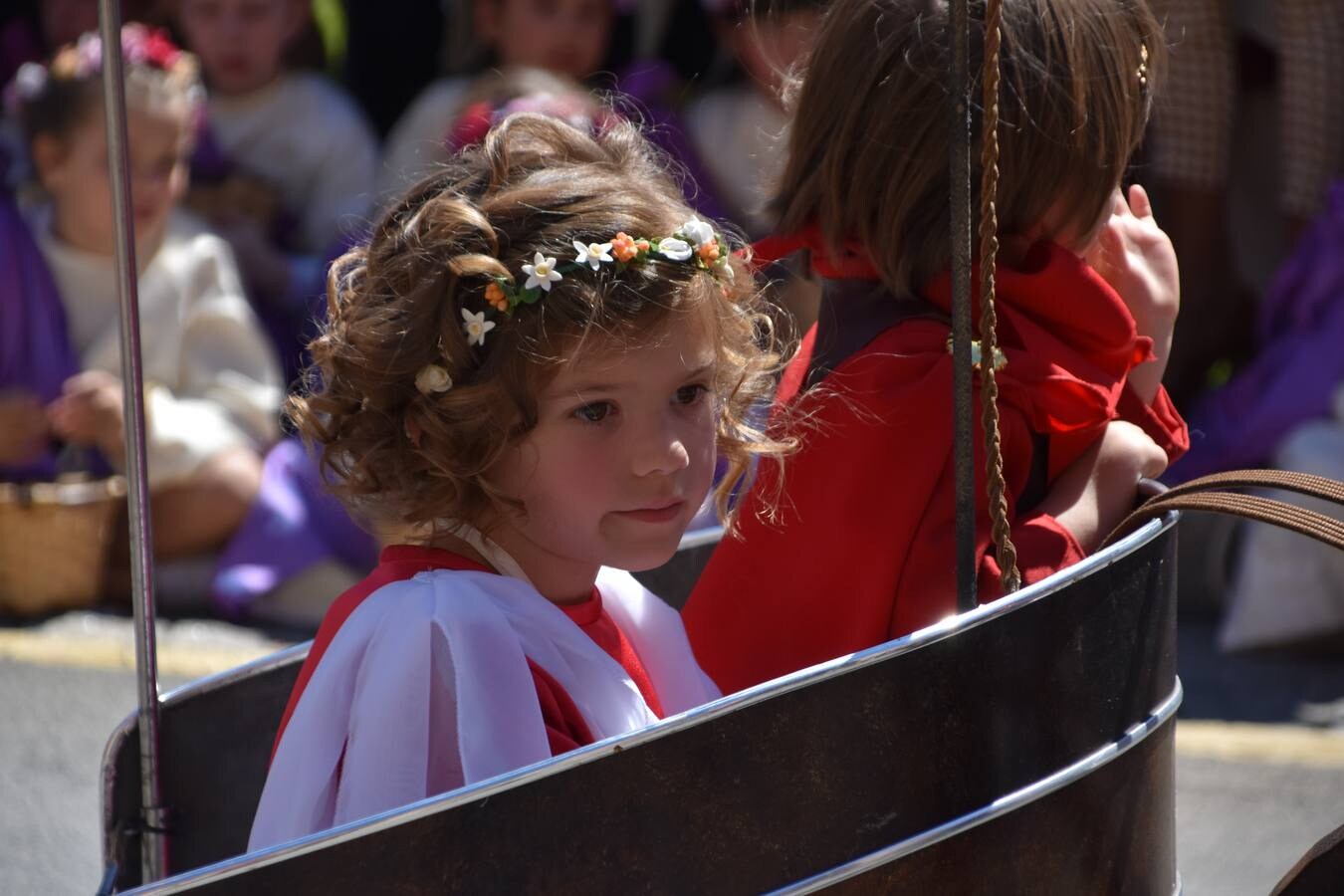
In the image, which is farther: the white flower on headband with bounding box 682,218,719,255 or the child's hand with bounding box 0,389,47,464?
the child's hand with bounding box 0,389,47,464

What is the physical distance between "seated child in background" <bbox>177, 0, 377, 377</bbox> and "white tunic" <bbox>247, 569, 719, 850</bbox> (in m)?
2.96

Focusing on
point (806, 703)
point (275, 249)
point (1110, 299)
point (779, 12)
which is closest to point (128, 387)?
point (806, 703)

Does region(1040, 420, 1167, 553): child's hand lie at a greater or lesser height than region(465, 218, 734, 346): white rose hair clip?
lesser

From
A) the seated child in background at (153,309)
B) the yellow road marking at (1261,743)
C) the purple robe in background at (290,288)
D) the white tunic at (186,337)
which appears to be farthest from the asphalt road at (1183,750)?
the purple robe in background at (290,288)

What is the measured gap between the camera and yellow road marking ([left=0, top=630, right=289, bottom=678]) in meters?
3.46

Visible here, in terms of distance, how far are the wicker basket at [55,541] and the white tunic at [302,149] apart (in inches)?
39.6

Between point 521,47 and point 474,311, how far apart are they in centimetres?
321

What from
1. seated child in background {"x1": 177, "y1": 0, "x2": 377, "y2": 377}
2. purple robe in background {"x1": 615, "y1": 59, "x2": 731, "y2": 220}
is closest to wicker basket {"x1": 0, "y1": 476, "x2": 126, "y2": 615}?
seated child in background {"x1": 177, "y1": 0, "x2": 377, "y2": 377}

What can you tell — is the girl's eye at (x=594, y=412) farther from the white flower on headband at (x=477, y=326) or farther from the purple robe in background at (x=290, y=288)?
the purple robe in background at (x=290, y=288)

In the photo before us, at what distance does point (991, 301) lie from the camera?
129cm

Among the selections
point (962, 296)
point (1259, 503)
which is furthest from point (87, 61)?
point (1259, 503)

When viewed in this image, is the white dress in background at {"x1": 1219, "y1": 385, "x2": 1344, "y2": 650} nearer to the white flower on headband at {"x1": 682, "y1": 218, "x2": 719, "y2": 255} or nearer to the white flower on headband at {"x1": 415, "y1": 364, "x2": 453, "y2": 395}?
the white flower on headband at {"x1": 682, "y1": 218, "x2": 719, "y2": 255}

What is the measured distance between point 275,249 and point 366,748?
3217 mm

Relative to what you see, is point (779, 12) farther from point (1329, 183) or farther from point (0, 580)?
point (0, 580)
